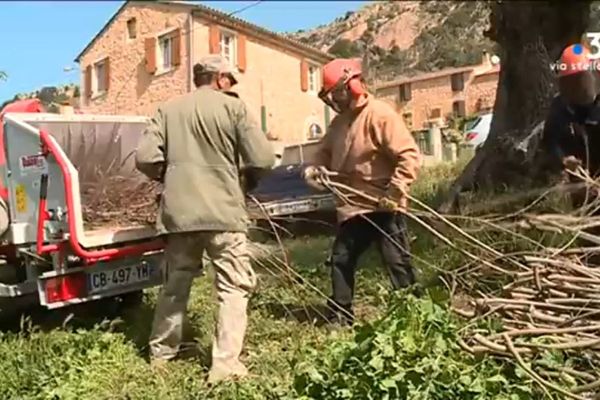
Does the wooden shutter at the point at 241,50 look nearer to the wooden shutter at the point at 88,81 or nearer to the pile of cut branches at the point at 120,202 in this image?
the wooden shutter at the point at 88,81

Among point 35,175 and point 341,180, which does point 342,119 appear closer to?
point 341,180

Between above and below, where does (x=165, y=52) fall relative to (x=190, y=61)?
above

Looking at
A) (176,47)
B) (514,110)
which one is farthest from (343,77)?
(176,47)

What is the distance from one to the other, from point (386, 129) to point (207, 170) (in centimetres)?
125

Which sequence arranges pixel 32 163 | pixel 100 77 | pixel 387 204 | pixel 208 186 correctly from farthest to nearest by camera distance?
pixel 100 77, pixel 32 163, pixel 387 204, pixel 208 186

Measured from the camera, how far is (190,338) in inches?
242

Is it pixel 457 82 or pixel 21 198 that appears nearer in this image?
pixel 21 198

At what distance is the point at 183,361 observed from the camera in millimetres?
5828

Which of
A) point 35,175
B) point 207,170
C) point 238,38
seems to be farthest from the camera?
point 238,38

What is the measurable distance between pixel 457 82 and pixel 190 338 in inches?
1592

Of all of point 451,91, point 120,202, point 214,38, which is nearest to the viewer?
point 120,202

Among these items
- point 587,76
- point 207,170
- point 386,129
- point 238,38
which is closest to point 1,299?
point 207,170

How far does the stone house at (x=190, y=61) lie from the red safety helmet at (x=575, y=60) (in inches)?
1121

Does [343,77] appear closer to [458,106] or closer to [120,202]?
[120,202]
